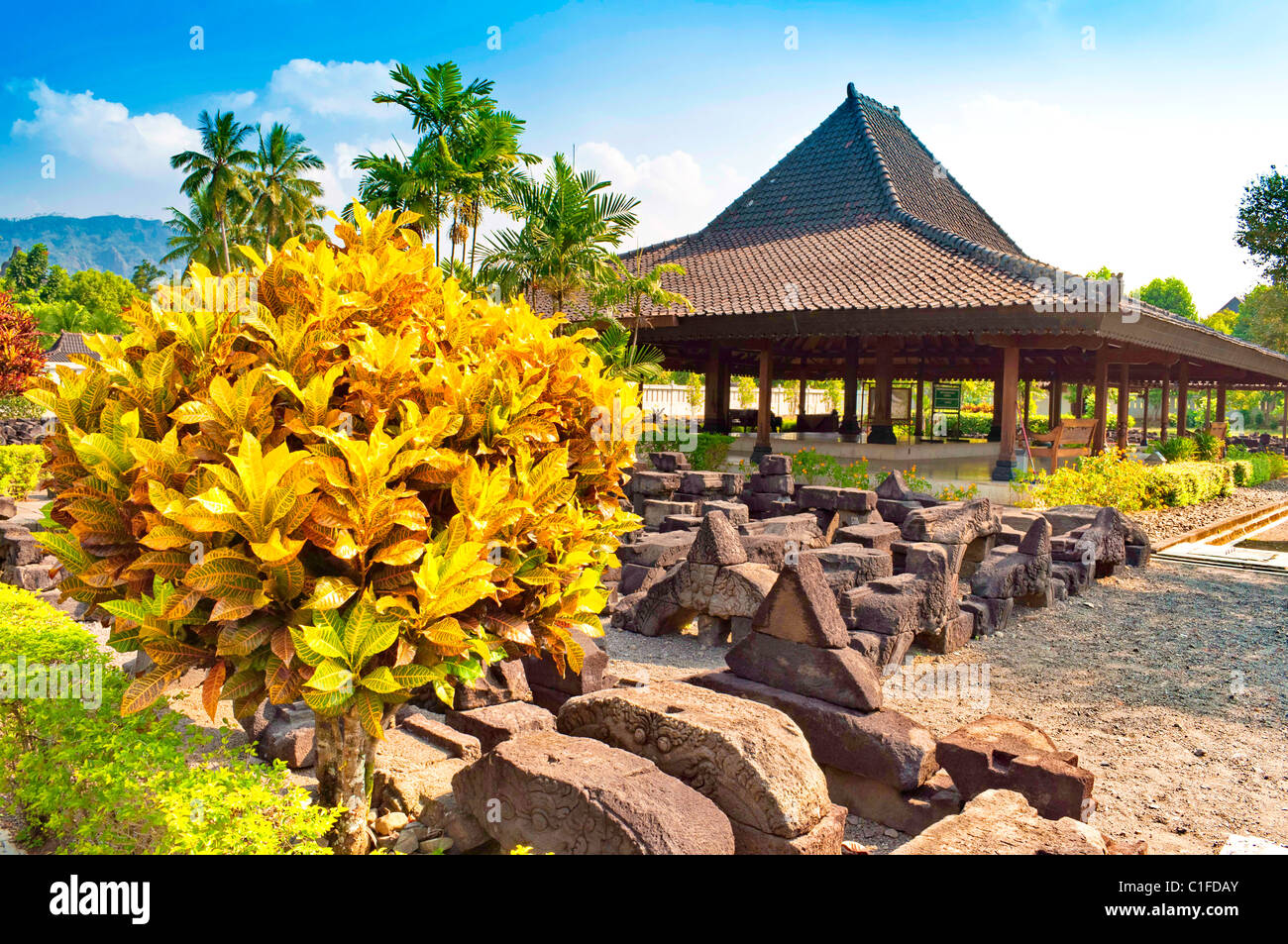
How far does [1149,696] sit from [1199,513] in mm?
10484

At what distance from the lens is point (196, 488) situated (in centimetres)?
231

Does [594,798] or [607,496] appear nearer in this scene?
[594,798]

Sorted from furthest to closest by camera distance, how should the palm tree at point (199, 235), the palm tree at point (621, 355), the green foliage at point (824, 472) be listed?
1. the palm tree at point (199, 235)
2. the palm tree at point (621, 355)
3. the green foliage at point (824, 472)

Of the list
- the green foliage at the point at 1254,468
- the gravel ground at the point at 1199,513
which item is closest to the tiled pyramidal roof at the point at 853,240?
the gravel ground at the point at 1199,513

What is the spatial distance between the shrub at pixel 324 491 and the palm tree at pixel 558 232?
11.6 metres

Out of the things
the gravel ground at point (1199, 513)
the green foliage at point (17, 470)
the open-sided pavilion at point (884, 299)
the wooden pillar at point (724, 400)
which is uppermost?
the open-sided pavilion at point (884, 299)

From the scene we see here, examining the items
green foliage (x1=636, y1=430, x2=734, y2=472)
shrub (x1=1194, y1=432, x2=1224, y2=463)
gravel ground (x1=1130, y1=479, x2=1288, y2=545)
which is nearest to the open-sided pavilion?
green foliage (x1=636, y1=430, x2=734, y2=472)

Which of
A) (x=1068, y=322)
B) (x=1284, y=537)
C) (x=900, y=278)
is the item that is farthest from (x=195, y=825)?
(x=1284, y=537)

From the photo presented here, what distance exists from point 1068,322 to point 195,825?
12251 millimetres

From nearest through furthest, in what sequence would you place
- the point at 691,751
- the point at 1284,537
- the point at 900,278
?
1. the point at 691,751
2. the point at 1284,537
3. the point at 900,278

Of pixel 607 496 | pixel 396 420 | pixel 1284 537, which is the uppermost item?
pixel 396 420

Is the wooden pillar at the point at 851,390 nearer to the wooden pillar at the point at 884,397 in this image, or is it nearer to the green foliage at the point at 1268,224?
the wooden pillar at the point at 884,397

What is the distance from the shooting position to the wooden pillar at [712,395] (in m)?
19.2

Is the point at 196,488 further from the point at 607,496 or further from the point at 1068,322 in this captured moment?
the point at 1068,322
